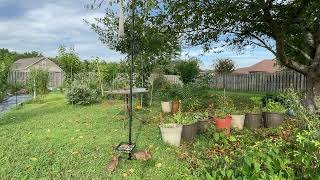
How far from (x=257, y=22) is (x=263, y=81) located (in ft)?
48.9

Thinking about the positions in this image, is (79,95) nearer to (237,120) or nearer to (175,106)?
(175,106)

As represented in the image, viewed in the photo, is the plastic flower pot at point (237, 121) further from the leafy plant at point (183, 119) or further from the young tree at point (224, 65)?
the young tree at point (224, 65)

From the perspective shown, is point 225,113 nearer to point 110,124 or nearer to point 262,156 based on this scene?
point 110,124

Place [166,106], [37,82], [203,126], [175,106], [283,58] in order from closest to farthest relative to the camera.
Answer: [203,126]
[283,58]
[175,106]
[166,106]
[37,82]

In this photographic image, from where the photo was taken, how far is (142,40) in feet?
31.0

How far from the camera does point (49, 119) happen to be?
8.30 metres

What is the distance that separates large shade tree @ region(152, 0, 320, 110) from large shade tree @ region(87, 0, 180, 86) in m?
0.42

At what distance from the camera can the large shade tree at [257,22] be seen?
7.13 metres

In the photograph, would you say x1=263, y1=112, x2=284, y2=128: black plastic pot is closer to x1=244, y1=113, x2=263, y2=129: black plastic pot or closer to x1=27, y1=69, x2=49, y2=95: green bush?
x1=244, y1=113, x2=263, y2=129: black plastic pot

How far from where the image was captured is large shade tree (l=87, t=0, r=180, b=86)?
8.73m

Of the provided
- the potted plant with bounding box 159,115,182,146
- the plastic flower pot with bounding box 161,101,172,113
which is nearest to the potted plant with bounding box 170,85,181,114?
the plastic flower pot with bounding box 161,101,172,113

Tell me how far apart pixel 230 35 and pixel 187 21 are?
5.84 ft

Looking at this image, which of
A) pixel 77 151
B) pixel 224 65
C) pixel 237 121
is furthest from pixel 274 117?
pixel 224 65

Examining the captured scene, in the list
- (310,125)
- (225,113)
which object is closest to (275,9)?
(225,113)
